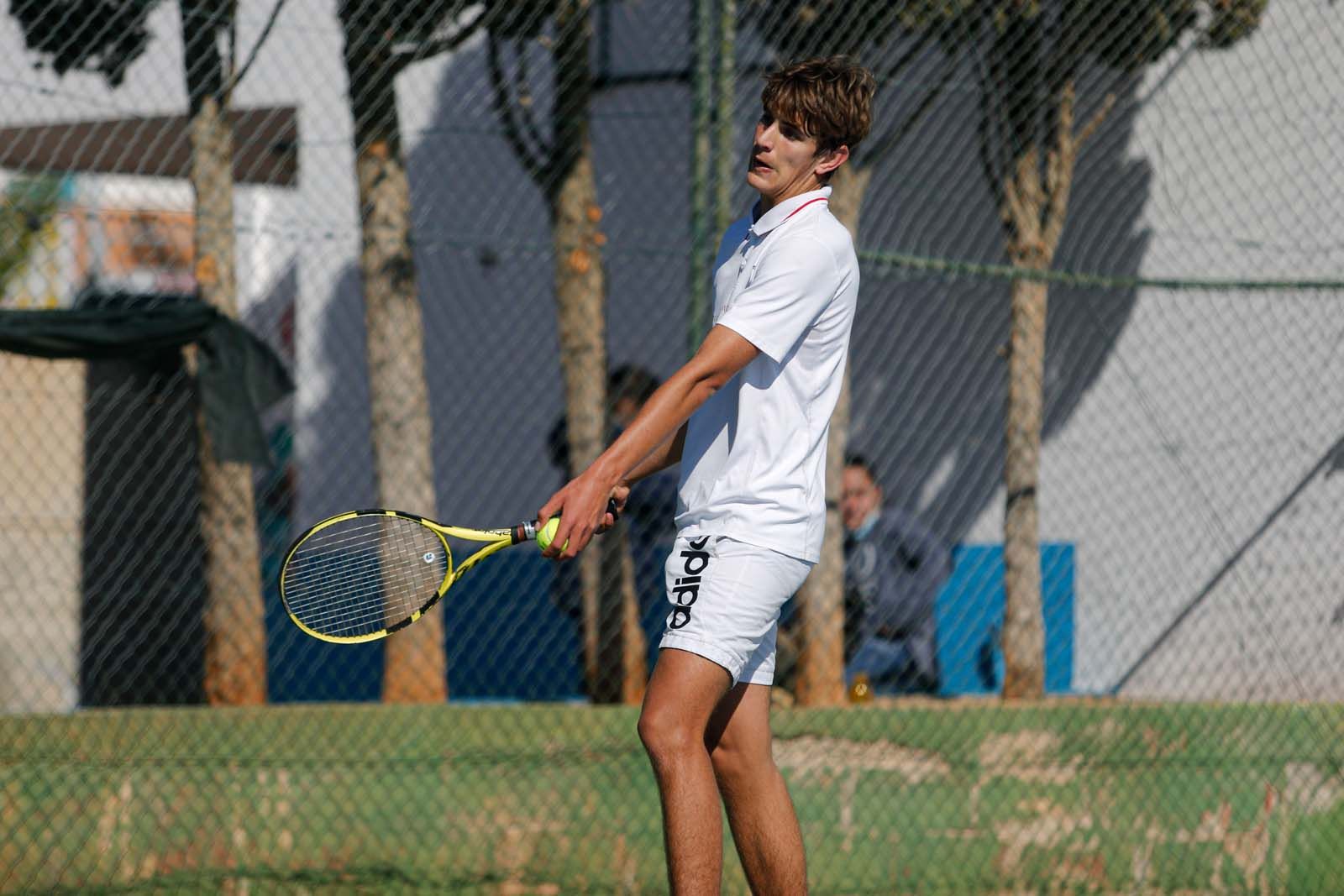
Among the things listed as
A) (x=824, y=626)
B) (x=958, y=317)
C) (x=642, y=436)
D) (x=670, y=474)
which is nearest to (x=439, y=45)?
(x=670, y=474)

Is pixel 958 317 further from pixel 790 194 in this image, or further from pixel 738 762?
pixel 738 762

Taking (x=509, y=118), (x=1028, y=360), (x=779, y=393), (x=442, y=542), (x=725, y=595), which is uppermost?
(x=509, y=118)

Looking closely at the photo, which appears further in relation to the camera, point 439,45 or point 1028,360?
point 1028,360

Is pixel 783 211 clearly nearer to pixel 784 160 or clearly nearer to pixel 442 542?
pixel 784 160

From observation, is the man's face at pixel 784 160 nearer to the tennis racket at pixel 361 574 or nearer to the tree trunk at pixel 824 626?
the tennis racket at pixel 361 574

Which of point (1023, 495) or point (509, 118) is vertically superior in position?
point (509, 118)

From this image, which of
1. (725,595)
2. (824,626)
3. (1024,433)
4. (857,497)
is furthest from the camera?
(857,497)

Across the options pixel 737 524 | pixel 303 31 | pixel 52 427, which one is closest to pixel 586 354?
pixel 303 31

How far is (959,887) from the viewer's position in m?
5.37

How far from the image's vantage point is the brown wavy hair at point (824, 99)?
3377mm

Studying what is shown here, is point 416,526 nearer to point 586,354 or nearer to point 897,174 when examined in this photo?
point 586,354

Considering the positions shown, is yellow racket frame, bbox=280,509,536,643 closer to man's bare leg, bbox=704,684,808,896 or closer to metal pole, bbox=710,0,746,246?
man's bare leg, bbox=704,684,808,896

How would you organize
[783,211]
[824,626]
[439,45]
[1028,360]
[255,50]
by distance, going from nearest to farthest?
[783,211], [255,50], [824,626], [439,45], [1028,360]

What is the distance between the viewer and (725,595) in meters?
3.30
